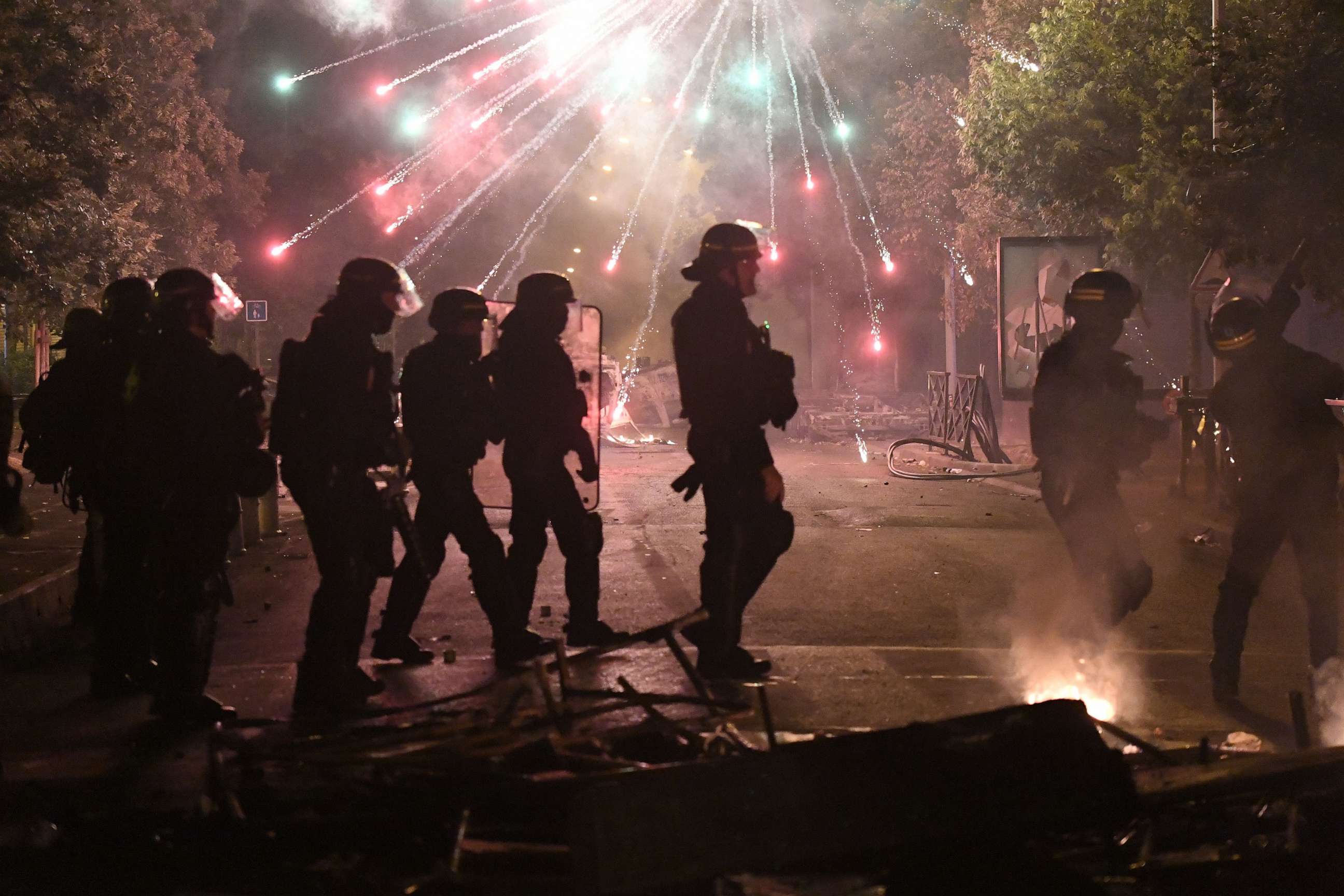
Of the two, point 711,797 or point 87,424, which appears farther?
point 87,424

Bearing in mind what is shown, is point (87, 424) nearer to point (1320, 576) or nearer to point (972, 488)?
point (1320, 576)

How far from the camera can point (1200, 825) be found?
3516 millimetres

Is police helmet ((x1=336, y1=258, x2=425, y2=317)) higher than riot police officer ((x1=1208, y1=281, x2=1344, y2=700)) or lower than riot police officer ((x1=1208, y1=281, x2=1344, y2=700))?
higher

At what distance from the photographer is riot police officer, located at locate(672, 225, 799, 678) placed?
5488mm

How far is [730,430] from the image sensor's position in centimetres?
547

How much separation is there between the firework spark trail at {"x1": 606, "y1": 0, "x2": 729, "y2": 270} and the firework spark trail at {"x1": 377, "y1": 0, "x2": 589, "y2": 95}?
5.41 meters

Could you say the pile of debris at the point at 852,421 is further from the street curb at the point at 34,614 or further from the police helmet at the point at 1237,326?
the police helmet at the point at 1237,326

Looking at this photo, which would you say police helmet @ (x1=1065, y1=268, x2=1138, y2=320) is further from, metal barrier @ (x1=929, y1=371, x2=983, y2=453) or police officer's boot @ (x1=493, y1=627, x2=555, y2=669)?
metal barrier @ (x1=929, y1=371, x2=983, y2=453)

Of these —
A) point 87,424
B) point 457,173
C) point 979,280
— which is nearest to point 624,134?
point 457,173

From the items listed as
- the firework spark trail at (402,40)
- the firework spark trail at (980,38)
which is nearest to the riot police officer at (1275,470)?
the firework spark trail at (980,38)

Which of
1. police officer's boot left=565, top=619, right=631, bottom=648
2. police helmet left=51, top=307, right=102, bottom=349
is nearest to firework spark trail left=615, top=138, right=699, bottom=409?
police helmet left=51, top=307, right=102, bottom=349

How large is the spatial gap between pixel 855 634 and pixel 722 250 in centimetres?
244

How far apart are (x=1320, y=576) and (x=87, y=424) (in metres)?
5.42

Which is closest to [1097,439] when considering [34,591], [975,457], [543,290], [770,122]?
[543,290]
